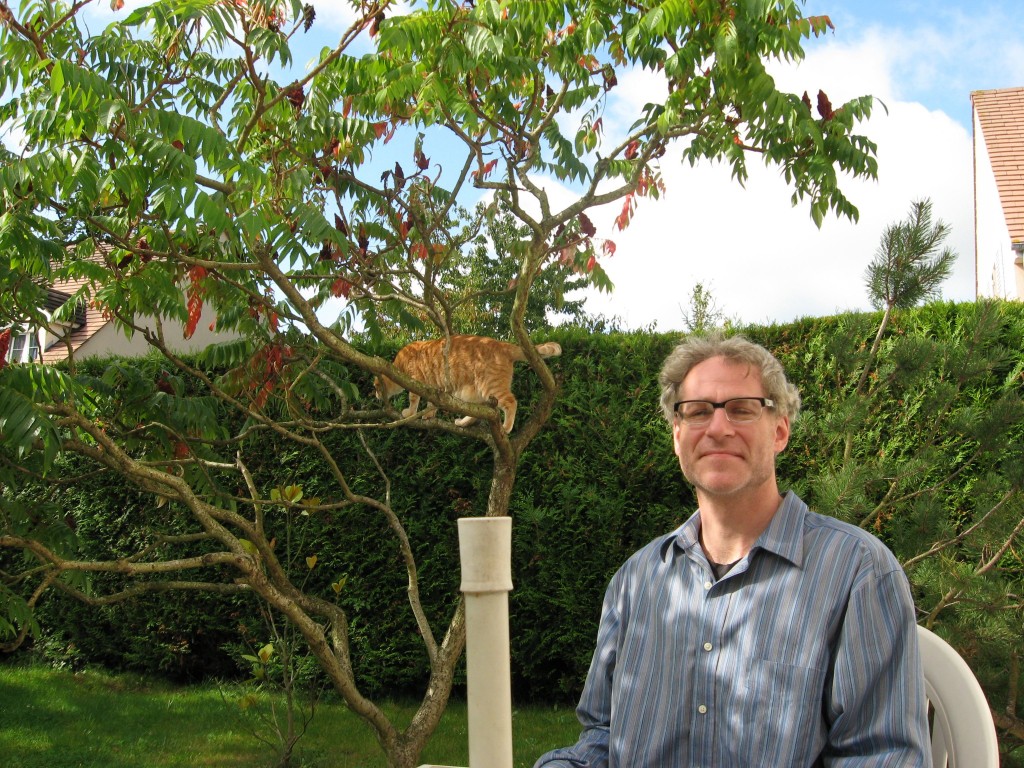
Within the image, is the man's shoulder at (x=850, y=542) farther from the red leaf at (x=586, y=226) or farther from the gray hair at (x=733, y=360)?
the red leaf at (x=586, y=226)

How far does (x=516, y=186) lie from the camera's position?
176 inches

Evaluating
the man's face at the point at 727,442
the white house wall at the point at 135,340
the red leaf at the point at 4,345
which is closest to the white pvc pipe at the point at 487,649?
the man's face at the point at 727,442

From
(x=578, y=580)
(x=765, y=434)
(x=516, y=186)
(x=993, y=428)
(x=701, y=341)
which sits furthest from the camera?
(x=578, y=580)

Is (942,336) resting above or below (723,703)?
above

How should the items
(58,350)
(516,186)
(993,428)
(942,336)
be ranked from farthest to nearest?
(58,350), (942,336), (516,186), (993,428)

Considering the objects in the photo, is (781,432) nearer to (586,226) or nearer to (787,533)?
(787,533)

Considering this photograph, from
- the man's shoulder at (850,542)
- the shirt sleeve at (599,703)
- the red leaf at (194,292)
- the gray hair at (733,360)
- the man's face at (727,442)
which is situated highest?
the red leaf at (194,292)

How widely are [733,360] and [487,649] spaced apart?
3.12ft

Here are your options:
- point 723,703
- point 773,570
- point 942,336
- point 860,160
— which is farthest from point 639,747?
point 942,336

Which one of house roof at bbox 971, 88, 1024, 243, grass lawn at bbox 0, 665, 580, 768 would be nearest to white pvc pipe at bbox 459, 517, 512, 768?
grass lawn at bbox 0, 665, 580, 768

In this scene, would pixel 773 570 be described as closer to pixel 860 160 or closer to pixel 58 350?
pixel 860 160

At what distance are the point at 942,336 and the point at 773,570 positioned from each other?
15.3ft

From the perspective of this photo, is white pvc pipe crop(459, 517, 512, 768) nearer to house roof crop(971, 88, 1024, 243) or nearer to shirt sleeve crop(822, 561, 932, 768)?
shirt sleeve crop(822, 561, 932, 768)

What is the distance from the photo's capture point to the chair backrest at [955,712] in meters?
1.79
